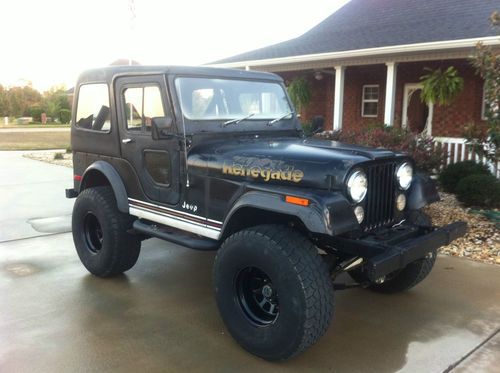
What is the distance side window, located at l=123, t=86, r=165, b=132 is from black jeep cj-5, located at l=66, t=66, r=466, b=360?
1cm

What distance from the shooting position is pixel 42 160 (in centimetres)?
1454

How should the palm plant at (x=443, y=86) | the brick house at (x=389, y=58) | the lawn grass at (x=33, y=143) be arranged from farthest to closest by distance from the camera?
1. the lawn grass at (x=33, y=143)
2. the brick house at (x=389, y=58)
3. the palm plant at (x=443, y=86)

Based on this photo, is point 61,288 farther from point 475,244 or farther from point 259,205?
point 475,244

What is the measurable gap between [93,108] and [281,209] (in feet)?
8.43

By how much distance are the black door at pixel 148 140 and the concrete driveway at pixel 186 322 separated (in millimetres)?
941

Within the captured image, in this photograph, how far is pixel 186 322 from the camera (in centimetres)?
366

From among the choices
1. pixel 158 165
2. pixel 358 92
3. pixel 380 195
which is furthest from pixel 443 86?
pixel 158 165

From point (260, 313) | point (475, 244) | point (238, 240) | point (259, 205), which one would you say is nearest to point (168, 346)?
point (260, 313)

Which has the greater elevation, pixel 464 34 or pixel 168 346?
pixel 464 34

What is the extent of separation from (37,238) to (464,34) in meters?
8.75

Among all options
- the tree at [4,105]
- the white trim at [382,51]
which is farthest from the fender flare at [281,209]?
the tree at [4,105]

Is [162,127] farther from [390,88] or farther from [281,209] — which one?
[390,88]

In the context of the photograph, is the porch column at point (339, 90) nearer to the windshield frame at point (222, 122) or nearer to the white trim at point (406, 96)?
the white trim at point (406, 96)

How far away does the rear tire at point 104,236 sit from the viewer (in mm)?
4371
